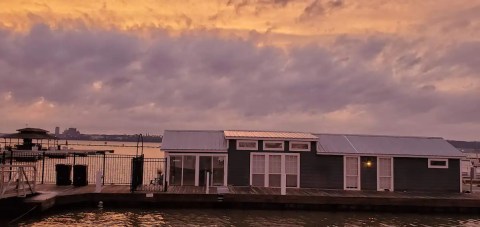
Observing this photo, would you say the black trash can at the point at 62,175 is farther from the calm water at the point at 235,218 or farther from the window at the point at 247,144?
the window at the point at 247,144

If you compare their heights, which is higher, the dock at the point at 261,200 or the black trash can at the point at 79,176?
the black trash can at the point at 79,176

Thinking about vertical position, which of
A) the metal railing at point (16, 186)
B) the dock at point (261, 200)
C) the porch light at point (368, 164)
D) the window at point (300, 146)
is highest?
the window at point (300, 146)

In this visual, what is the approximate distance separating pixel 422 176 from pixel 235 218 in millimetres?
13849

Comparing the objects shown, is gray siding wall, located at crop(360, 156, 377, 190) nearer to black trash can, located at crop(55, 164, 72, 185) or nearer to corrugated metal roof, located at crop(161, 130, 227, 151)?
corrugated metal roof, located at crop(161, 130, 227, 151)

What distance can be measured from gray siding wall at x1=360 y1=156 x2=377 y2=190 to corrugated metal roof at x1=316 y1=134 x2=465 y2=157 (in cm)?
54

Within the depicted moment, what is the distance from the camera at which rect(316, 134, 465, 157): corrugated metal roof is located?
30797 mm

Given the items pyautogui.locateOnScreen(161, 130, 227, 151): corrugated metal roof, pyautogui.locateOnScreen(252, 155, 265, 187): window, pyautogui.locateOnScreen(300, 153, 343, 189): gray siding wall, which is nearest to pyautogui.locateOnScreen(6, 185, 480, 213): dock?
pyautogui.locateOnScreen(252, 155, 265, 187): window

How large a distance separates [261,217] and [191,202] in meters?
4.22

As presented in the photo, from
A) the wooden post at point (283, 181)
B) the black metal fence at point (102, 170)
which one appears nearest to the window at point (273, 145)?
the wooden post at point (283, 181)

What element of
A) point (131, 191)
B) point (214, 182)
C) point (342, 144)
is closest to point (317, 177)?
point (342, 144)

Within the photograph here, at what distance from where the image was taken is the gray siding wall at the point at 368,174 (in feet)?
101

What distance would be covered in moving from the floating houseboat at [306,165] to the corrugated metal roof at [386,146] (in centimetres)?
7

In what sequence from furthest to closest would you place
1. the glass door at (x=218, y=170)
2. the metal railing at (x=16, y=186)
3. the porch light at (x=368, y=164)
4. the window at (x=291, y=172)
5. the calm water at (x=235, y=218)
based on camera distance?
the porch light at (x=368, y=164) < the window at (x=291, y=172) < the glass door at (x=218, y=170) < the calm water at (x=235, y=218) < the metal railing at (x=16, y=186)

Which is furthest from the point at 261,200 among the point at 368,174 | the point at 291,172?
the point at 368,174
